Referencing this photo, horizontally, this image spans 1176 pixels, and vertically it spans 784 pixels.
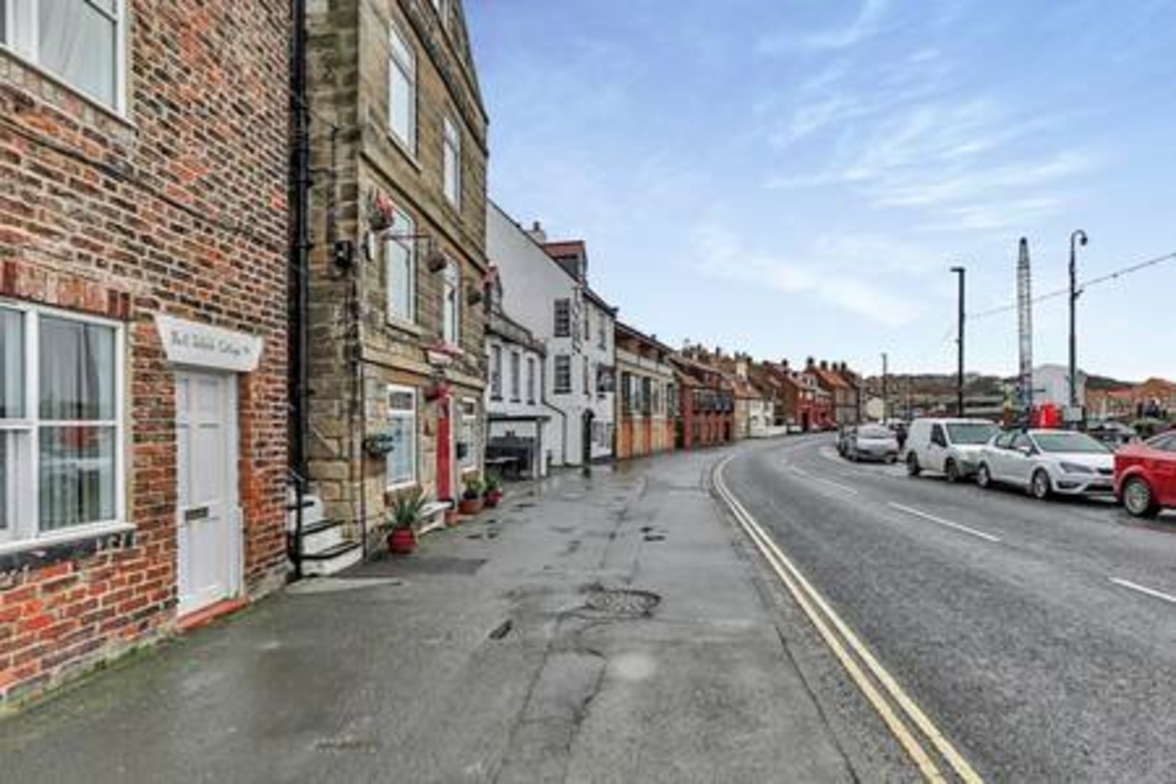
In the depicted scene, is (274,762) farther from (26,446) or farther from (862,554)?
(862,554)

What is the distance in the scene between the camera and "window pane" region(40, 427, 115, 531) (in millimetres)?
5527

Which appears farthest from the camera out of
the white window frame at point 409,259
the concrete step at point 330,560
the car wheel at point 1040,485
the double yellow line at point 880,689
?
the car wheel at point 1040,485

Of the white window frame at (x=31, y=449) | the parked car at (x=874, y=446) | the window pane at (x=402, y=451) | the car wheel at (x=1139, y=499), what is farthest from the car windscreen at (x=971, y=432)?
the white window frame at (x=31, y=449)

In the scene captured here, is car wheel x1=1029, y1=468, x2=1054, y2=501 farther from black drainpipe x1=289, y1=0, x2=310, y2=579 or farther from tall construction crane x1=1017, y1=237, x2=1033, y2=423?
tall construction crane x1=1017, y1=237, x2=1033, y2=423

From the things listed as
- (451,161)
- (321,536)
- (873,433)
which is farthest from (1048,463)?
(873,433)

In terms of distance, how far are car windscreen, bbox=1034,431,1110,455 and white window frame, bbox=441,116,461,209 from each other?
14.9 meters

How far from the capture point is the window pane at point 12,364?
516 centimetres

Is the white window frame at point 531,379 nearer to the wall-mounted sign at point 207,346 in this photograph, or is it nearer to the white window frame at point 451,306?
the white window frame at point 451,306

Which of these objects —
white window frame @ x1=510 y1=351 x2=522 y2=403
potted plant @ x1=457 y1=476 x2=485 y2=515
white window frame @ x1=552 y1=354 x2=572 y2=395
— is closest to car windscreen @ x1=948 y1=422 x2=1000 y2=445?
white window frame @ x1=510 y1=351 x2=522 y2=403

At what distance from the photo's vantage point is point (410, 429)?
1352 centimetres

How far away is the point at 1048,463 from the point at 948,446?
6.11 metres

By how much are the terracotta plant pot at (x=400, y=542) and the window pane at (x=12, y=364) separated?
253 inches

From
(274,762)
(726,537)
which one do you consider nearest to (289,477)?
(274,762)

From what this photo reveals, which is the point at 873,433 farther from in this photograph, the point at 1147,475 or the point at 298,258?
the point at 298,258
